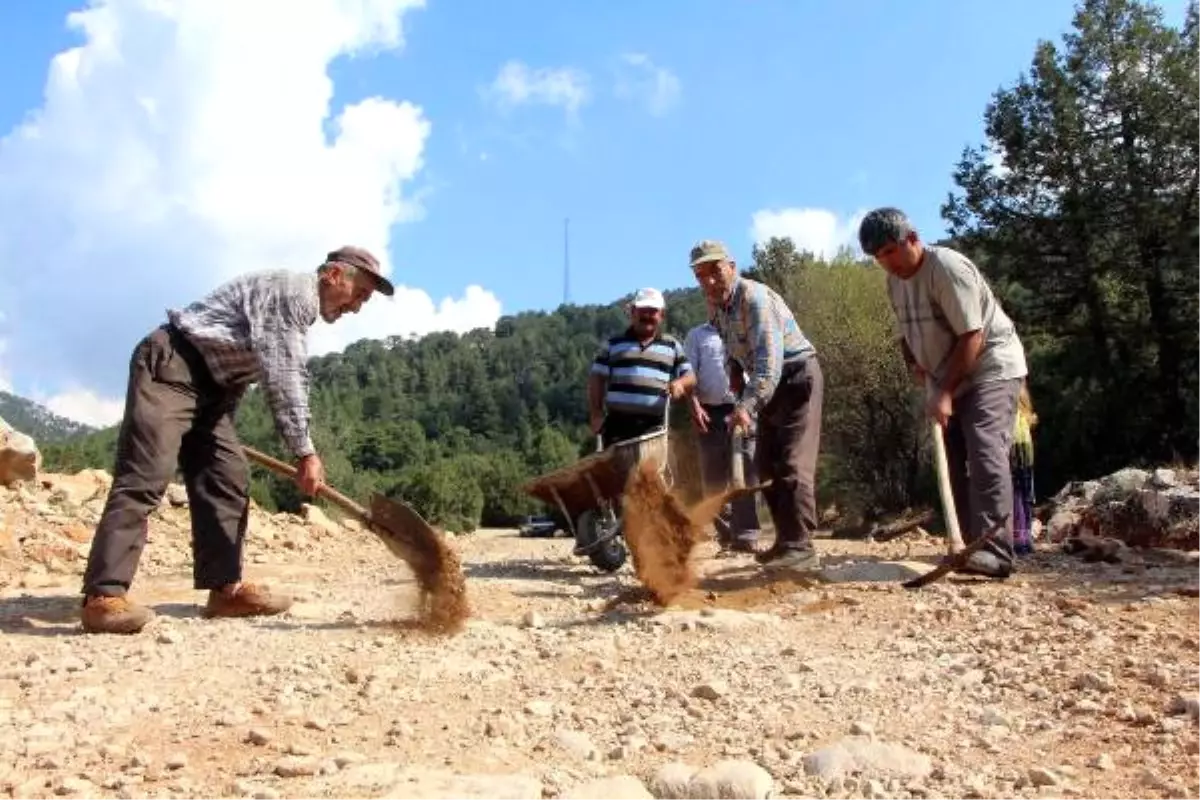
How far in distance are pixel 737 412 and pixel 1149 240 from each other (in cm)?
2328

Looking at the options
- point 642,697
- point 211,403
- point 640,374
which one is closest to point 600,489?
point 640,374

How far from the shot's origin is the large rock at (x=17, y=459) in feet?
28.0

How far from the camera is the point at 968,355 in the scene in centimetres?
483

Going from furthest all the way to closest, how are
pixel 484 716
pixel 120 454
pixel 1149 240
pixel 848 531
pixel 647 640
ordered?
pixel 1149 240 < pixel 848 531 < pixel 120 454 < pixel 647 640 < pixel 484 716

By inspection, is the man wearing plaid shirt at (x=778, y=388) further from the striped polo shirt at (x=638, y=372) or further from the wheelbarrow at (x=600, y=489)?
the striped polo shirt at (x=638, y=372)

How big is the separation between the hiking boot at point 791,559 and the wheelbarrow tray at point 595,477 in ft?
2.43

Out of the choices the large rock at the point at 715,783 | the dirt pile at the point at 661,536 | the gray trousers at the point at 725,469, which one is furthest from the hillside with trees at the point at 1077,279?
the large rock at the point at 715,783

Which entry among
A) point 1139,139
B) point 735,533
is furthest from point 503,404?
point 735,533

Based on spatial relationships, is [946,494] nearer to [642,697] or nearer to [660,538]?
[660,538]

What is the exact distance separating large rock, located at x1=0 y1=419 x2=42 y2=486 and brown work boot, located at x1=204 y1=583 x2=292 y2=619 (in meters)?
4.84

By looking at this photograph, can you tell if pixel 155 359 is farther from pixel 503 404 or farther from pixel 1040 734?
pixel 503 404

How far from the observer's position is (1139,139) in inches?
987

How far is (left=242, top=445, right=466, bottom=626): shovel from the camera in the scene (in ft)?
13.8

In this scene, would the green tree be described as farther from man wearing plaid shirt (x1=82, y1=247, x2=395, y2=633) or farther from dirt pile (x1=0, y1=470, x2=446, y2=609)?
man wearing plaid shirt (x1=82, y1=247, x2=395, y2=633)
